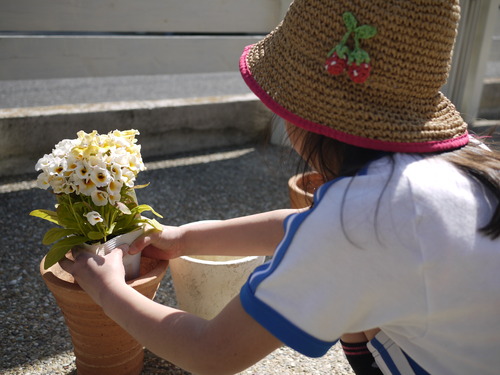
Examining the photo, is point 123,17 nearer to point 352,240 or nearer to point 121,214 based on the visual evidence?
point 121,214

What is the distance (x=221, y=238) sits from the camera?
1.53 metres

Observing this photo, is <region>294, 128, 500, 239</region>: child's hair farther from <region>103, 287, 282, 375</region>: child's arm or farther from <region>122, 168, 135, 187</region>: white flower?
<region>122, 168, 135, 187</region>: white flower

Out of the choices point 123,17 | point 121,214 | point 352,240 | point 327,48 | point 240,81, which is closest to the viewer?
point 352,240

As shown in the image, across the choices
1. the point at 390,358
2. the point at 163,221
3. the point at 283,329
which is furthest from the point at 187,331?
the point at 163,221

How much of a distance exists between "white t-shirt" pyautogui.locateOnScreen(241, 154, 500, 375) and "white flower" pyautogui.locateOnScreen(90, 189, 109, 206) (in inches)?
25.1

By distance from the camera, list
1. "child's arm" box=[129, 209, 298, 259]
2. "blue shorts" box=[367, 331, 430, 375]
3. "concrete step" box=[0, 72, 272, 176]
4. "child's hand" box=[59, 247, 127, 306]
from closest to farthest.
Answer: "blue shorts" box=[367, 331, 430, 375]
"child's hand" box=[59, 247, 127, 306]
"child's arm" box=[129, 209, 298, 259]
"concrete step" box=[0, 72, 272, 176]

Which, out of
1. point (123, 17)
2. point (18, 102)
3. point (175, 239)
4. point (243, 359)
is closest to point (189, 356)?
point (243, 359)

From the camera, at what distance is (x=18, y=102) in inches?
224

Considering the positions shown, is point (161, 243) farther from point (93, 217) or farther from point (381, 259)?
point (381, 259)

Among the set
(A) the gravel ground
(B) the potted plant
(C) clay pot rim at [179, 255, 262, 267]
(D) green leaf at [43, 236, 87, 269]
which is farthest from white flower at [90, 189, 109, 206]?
(A) the gravel ground

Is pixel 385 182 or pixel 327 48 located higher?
pixel 327 48

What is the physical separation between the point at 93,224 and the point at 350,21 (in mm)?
829

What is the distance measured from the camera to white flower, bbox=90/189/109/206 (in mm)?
1396

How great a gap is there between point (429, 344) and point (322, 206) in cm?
36
